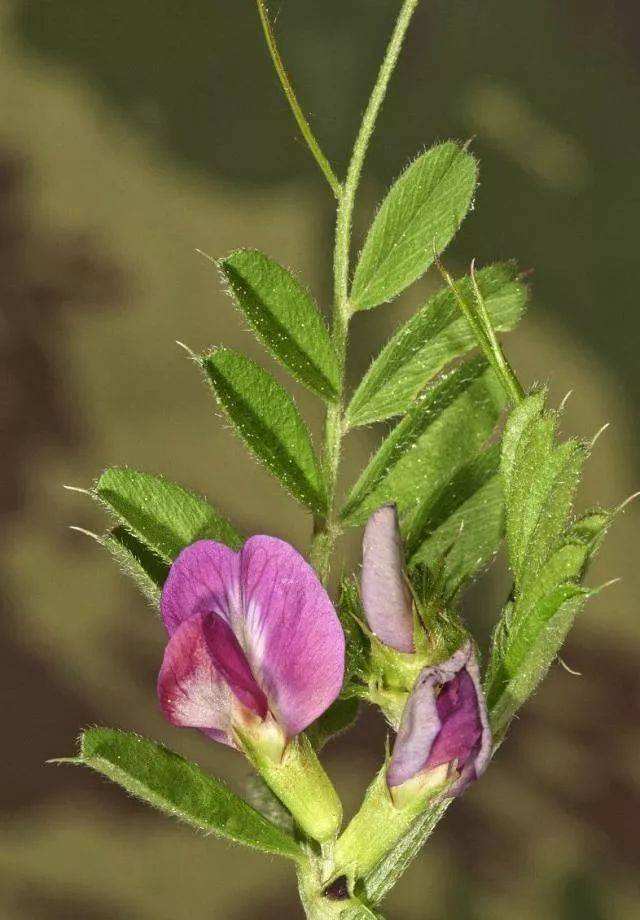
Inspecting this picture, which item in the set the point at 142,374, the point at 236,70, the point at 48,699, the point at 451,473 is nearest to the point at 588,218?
the point at 236,70

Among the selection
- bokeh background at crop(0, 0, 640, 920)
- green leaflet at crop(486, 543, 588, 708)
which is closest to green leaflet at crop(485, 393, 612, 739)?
green leaflet at crop(486, 543, 588, 708)

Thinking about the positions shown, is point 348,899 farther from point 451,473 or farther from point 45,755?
point 45,755

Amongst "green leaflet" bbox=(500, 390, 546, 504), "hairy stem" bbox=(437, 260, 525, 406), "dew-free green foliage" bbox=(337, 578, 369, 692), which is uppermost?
"hairy stem" bbox=(437, 260, 525, 406)

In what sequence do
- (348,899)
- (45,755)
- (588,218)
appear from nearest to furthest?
(348,899)
(45,755)
(588,218)

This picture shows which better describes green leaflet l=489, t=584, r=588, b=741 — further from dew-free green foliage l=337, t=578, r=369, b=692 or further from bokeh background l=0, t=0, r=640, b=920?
bokeh background l=0, t=0, r=640, b=920

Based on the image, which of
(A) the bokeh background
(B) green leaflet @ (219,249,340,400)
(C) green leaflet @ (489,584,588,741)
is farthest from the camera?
(A) the bokeh background

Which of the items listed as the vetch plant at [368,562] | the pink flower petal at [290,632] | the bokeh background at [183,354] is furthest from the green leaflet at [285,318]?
the bokeh background at [183,354]

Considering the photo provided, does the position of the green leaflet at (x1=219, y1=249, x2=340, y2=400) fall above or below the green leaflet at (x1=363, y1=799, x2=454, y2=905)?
above
